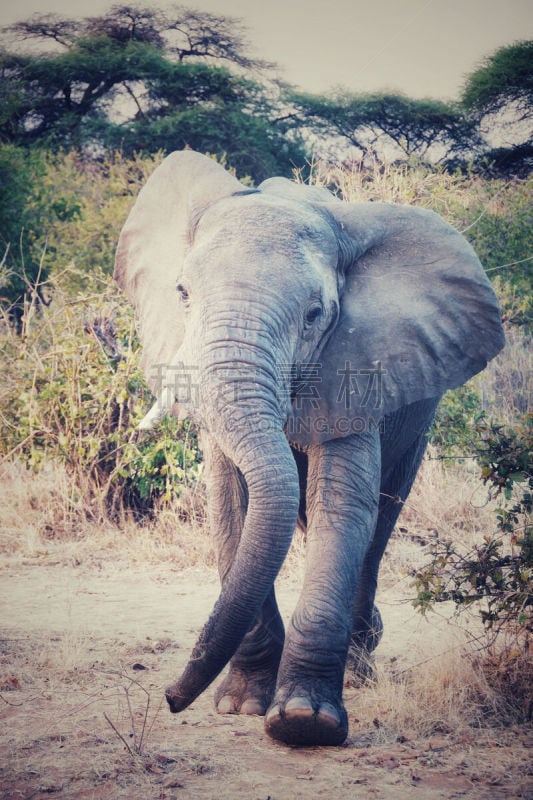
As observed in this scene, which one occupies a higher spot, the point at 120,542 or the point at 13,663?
the point at 13,663

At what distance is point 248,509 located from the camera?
3352 mm

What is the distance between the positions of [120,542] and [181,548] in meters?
0.50

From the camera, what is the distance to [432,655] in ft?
15.2

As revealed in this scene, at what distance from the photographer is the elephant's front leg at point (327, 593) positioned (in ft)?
11.6

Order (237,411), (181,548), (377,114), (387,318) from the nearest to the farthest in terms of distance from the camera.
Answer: (237,411) < (387,318) < (181,548) < (377,114)

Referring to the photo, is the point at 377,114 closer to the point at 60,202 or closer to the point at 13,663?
the point at 60,202

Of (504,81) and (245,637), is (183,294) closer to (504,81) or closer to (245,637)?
(245,637)

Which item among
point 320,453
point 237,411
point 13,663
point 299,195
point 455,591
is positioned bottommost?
point 13,663

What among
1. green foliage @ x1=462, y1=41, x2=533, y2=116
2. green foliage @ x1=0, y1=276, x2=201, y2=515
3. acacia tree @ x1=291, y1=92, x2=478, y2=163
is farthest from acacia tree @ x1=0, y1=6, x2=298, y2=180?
green foliage @ x1=0, y1=276, x2=201, y2=515

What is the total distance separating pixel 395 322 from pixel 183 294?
37.8 inches

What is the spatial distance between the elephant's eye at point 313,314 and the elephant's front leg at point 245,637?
2.73 feet

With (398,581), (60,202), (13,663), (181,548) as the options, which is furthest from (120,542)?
(60,202)

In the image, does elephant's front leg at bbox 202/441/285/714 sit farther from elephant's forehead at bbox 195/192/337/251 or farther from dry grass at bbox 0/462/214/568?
dry grass at bbox 0/462/214/568

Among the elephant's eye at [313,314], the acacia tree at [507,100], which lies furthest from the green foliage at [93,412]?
the acacia tree at [507,100]
